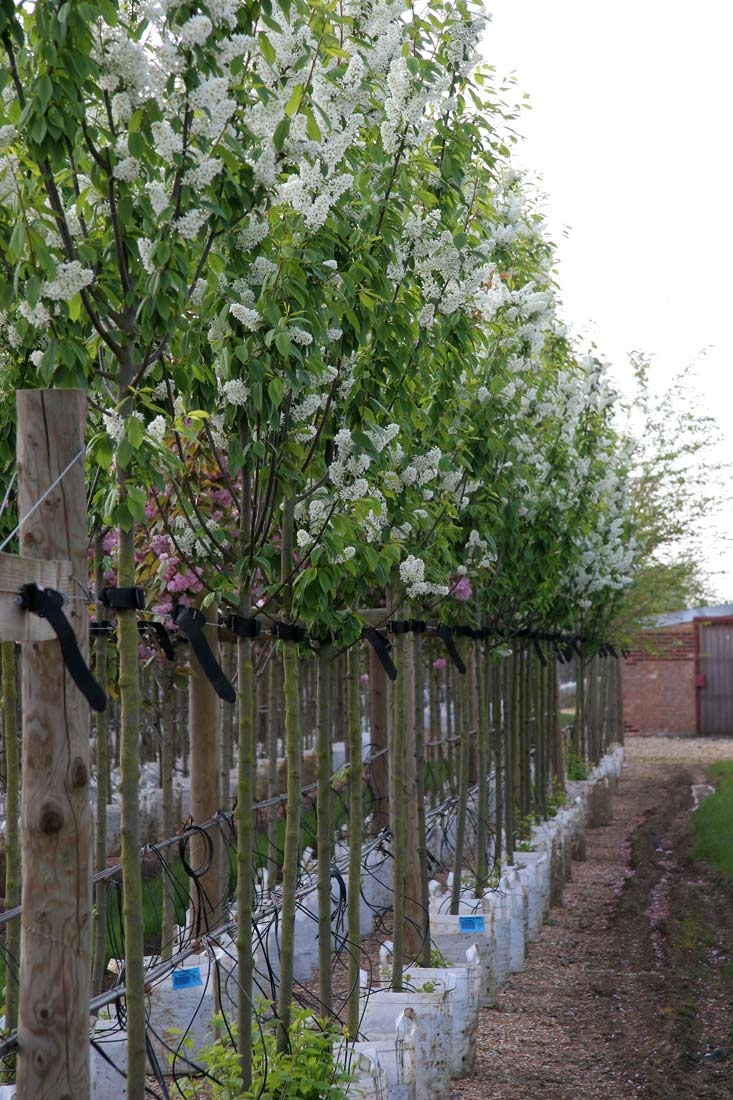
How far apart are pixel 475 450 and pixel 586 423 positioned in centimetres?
458

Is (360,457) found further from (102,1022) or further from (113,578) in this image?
(113,578)

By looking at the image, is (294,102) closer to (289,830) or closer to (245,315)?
(245,315)

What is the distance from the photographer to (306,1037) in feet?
15.9

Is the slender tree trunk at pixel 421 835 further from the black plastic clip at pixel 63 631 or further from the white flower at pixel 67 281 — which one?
the white flower at pixel 67 281

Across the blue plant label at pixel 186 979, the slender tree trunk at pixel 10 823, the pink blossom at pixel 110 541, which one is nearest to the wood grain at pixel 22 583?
the slender tree trunk at pixel 10 823

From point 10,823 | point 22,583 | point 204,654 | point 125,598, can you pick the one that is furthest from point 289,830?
point 22,583

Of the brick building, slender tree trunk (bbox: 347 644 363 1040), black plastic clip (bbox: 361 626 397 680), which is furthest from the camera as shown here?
the brick building

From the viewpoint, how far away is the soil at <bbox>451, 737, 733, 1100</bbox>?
702 cm

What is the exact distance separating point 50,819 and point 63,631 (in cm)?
48

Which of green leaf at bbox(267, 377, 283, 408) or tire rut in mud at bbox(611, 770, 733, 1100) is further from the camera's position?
→ tire rut in mud at bbox(611, 770, 733, 1100)

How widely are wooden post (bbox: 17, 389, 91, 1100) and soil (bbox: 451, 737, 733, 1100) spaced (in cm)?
389

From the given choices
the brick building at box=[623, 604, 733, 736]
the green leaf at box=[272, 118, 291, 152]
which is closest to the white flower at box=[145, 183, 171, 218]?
the green leaf at box=[272, 118, 291, 152]

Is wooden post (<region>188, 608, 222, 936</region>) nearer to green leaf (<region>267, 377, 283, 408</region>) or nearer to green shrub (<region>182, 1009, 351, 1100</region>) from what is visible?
green shrub (<region>182, 1009, 351, 1100</region>)

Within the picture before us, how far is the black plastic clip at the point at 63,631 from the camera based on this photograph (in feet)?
10.4
